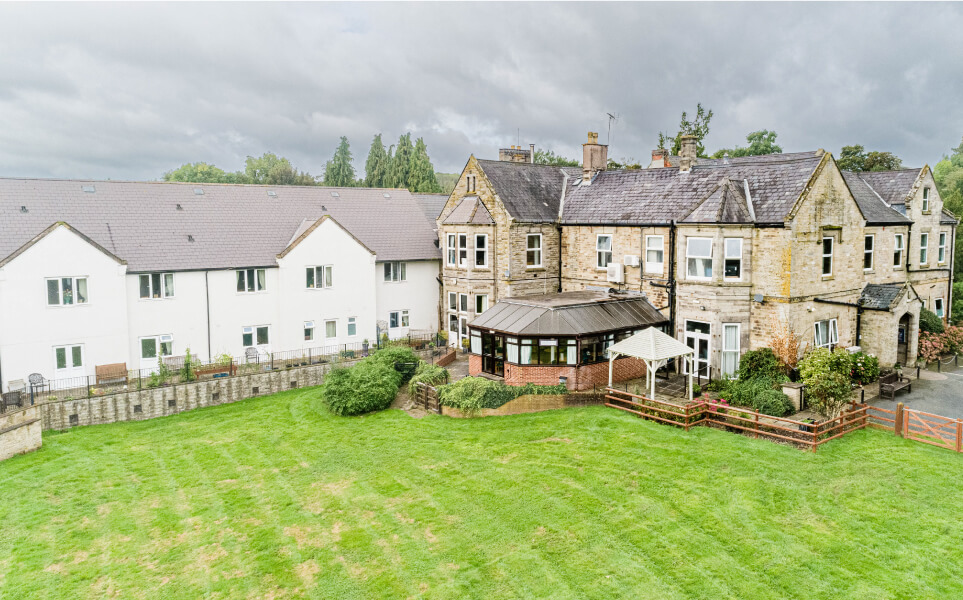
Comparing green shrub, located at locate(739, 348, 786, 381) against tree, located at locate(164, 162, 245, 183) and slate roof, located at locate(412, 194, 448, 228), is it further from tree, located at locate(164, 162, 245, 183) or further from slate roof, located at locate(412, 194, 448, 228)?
tree, located at locate(164, 162, 245, 183)

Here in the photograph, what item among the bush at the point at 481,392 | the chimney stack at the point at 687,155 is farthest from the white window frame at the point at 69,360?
the chimney stack at the point at 687,155

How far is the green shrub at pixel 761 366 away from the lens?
25219 millimetres

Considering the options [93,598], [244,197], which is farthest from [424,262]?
[93,598]

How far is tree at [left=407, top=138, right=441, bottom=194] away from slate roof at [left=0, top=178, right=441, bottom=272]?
41223 mm

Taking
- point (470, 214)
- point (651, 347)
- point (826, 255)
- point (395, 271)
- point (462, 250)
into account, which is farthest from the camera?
point (395, 271)

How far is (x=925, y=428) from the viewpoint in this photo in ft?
68.6

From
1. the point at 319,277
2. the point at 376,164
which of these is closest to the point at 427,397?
the point at 319,277

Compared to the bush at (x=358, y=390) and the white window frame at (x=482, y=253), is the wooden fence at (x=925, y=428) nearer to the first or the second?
the bush at (x=358, y=390)

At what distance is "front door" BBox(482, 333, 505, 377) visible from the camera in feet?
92.4

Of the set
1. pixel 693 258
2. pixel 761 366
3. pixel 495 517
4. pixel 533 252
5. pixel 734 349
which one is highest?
pixel 533 252

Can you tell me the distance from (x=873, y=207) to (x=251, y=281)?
3177 centimetres

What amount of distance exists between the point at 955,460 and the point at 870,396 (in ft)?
25.1

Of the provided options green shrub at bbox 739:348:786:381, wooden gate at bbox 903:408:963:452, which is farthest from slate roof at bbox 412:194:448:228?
wooden gate at bbox 903:408:963:452

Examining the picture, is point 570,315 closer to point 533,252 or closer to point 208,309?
point 533,252
